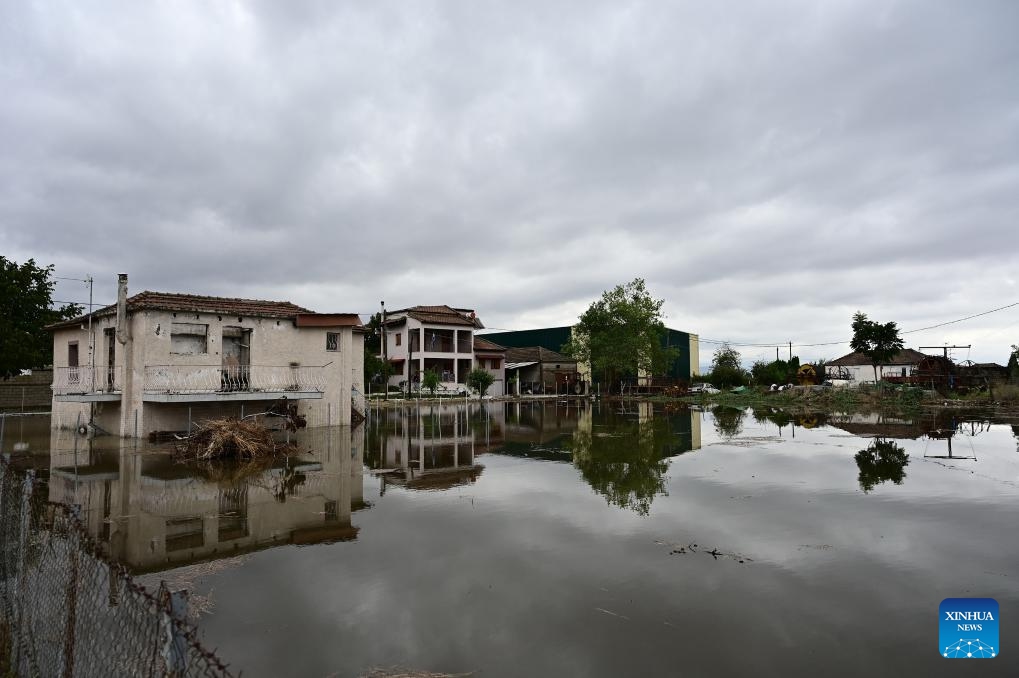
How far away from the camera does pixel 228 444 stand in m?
15.5

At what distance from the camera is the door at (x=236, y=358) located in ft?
65.4

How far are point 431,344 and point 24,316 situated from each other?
27926 millimetres

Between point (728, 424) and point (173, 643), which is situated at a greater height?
point (173, 643)

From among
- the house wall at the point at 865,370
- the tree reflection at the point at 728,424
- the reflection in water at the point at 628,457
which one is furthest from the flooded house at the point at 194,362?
the house wall at the point at 865,370

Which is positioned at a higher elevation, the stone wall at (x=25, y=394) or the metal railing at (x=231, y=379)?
the metal railing at (x=231, y=379)

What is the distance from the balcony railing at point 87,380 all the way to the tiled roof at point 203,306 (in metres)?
1.94

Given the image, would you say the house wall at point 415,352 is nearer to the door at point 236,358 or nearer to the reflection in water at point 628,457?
the reflection in water at point 628,457

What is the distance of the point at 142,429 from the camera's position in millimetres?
18391

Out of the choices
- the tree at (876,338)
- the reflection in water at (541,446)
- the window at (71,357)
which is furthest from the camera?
the tree at (876,338)

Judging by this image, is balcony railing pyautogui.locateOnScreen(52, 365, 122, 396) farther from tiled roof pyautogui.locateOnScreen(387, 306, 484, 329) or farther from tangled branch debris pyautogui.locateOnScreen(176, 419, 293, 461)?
tiled roof pyautogui.locateOnScreen(387, 306, 484, 329)

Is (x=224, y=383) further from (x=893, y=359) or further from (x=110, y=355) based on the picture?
(x=893, y=359)

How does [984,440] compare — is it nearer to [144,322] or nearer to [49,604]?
[49,604]

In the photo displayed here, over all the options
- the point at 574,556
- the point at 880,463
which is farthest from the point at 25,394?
the point at 880,463

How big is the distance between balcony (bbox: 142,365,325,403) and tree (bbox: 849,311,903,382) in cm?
3975
